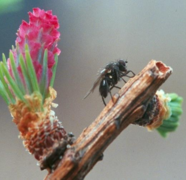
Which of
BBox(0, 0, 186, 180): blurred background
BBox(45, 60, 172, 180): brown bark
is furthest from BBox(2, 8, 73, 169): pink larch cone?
BBox(0, 0, 186, 180): blurred background

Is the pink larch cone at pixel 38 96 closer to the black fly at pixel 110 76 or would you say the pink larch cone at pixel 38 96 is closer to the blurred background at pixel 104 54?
the black fly at pixel 110 76

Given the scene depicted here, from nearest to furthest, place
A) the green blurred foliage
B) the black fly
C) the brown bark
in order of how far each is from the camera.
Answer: the brown bark, the black fly, the green blurred foliage

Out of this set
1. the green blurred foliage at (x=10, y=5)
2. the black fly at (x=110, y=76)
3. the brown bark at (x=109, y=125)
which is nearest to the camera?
the brown bark at (x=109, y=125)

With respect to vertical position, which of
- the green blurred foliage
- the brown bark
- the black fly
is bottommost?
the brown bark

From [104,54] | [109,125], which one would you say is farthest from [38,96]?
[104,54]

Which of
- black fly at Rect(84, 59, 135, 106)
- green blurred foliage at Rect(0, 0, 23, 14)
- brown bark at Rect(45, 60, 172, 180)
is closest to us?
brown bark at Rect(45, 60, 172, 180)

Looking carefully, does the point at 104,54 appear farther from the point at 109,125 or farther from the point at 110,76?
the point at 109,125

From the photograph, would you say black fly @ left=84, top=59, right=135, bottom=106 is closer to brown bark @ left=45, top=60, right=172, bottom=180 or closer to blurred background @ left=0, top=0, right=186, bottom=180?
brown bark @ left=45, top=60, right=172, bottom=180

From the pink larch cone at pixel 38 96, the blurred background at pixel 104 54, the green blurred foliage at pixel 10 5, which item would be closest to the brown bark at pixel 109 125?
the pink larch cone at pixel 38 96
